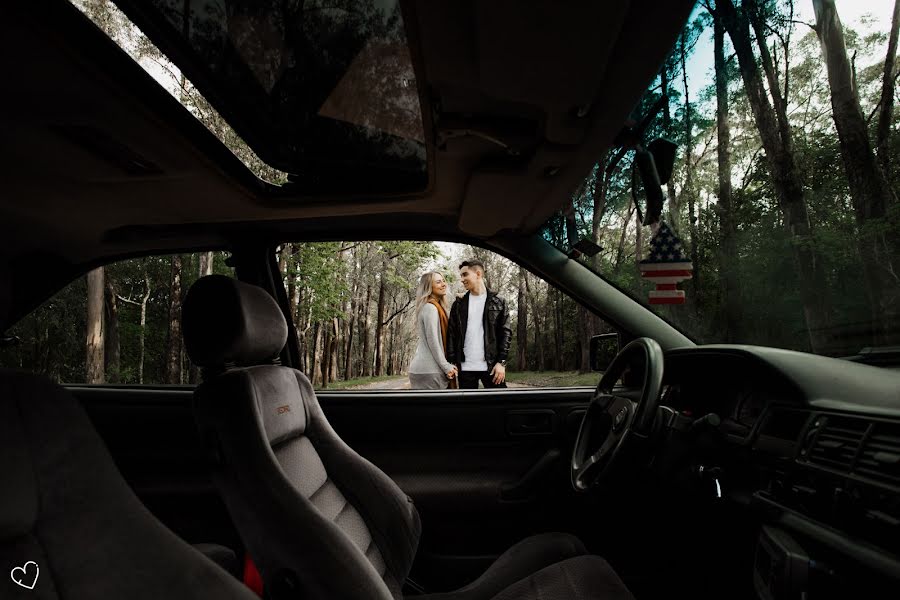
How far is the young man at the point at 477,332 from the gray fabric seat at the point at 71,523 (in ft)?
7.40

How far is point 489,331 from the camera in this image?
3.34 meters

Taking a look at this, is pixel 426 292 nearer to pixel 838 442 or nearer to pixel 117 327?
pixel 838 442

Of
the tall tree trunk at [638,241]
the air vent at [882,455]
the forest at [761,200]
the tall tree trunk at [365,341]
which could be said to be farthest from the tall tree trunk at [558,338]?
the tall tree trunk at [365,341]

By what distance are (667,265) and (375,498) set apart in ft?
4.39

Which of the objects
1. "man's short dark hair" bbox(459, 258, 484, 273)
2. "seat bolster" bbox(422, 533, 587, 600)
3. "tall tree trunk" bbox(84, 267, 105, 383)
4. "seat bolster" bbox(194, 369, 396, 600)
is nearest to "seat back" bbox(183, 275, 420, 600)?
"seat bolster" bbox(194, 369, 396, 600)

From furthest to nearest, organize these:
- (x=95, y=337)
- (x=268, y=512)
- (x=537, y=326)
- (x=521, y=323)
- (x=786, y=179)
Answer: (x=95, y=337) → (x=521, y=323) → (x=537, y=326) → (x=786, y=179) → (x=268, y=512)

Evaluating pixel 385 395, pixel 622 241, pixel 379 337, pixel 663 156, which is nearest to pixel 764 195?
pixel 622 241

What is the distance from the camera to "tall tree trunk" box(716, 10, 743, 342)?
89.7 inches

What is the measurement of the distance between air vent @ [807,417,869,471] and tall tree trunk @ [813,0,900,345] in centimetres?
138

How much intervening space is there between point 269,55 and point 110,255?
5.52 feet

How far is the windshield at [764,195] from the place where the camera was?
1894mm

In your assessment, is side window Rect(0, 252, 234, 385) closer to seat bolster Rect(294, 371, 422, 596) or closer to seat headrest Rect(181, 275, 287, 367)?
seat headrest Rect(181, 275, 287, 367)

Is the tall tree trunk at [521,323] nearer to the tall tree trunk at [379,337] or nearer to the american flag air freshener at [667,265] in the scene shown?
the american flag air freshener at [667,265]

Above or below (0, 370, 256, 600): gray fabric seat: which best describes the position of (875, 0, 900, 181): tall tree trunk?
above
